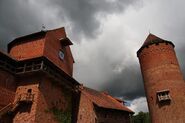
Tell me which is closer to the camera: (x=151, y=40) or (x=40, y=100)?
(x=40, y=100)

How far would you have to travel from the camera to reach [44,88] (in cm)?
2348

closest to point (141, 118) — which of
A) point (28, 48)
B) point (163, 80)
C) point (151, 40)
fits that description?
point (151, 40)

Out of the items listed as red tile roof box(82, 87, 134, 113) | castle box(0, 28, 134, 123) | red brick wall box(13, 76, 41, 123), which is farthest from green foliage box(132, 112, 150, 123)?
red brick wall box(13, 76, 41, 123)

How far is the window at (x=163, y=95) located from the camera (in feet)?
83.7

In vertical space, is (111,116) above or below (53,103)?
below

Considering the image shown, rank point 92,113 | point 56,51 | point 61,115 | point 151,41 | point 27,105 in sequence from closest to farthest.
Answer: point 27,105 → point 61,115 → point 92,113 → point 56,51 → point 151,41

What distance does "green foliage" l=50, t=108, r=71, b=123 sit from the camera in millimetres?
24548

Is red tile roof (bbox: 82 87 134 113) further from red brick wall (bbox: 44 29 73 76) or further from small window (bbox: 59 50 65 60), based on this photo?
small window (bbox: 59 50 65 60)

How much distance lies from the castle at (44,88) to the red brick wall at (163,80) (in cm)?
681

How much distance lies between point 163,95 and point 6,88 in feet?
61.9

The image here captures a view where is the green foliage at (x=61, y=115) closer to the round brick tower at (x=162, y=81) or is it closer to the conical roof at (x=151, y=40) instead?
the round brick tower at (x=162, y=81)

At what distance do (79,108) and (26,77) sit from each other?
30.1ft

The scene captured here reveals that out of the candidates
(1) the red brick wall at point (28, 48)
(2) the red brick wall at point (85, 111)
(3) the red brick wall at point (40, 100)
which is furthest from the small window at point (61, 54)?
(2) the red brick wall at point (85, 111)

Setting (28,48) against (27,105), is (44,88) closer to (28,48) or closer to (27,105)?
(27,105)
